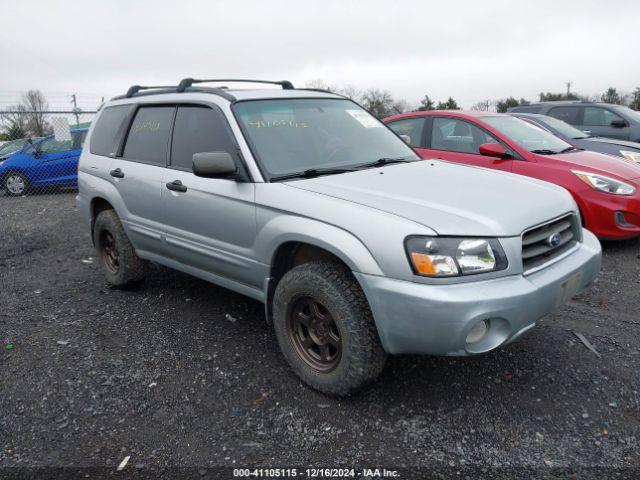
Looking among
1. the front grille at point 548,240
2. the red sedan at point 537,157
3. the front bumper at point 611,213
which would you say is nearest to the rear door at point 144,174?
the red sedan at point 537,157

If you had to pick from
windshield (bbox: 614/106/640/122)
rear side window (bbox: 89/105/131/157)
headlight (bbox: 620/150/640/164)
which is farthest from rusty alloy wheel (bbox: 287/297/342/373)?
windshield (bbox: 614/106/640/122)

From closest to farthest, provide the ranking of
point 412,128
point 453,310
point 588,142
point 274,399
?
point 453,310
point 274,399
point 412,128
point 588,142

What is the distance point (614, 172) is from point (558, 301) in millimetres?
3427

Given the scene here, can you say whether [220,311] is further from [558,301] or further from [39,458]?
[558,301]

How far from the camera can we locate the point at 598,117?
10.7 meters

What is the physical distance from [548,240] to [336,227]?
→ 118 cm

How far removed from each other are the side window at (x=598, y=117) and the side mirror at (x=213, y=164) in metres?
9.76

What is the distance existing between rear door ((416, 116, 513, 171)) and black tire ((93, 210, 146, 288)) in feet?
10.9

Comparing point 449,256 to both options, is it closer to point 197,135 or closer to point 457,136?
point 197,135

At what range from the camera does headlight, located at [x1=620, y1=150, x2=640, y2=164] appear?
25.0ft

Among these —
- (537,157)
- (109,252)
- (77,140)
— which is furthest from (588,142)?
(77,140)

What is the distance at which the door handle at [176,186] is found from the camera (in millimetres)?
3740

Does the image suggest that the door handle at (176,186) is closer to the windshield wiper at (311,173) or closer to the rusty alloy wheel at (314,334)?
the windshield wiper at (311,173)

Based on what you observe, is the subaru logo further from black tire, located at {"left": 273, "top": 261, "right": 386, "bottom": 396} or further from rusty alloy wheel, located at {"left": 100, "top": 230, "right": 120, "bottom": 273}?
rusty alloy wheel, located at {"left": 100, "top": 230, "right": 120, "bottom": 273}
